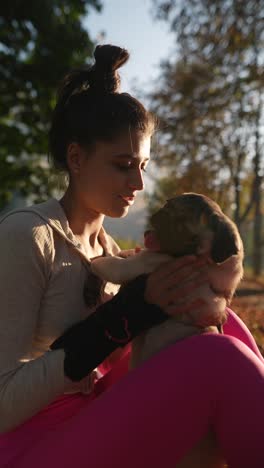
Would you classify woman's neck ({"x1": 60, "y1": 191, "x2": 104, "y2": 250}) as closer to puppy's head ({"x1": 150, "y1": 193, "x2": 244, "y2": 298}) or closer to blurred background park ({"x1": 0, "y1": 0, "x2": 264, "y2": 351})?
puppy's head ({"x1": 150, "y1": 193, "x2": 244, "y2": 298})

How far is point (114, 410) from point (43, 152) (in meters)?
14.2

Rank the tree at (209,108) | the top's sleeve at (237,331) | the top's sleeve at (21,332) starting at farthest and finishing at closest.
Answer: the tree at (209,108) < the top's sleeve at (237,331) < the top's sleeve at (21,332)

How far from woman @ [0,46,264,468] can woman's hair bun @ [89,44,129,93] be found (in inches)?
0.5

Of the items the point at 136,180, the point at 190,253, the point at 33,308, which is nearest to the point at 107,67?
the point at 136,180

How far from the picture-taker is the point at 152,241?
1.95 m

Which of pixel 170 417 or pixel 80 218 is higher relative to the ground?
pixel 80 218

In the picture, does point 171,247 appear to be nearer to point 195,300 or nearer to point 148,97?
point 195,300

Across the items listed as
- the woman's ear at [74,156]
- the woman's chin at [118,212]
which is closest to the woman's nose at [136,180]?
the woman's chin at [118,212]

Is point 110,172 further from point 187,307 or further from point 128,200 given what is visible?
point 187,307

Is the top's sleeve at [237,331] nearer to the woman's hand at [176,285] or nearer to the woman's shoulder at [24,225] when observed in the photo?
the woman's hand at [176,285]

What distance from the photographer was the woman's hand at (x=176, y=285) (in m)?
1.82

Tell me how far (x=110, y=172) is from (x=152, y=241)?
38 centimetres

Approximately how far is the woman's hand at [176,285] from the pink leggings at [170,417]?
0.54 feet

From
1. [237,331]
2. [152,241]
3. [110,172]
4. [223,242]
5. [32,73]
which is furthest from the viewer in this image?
[32,73]
